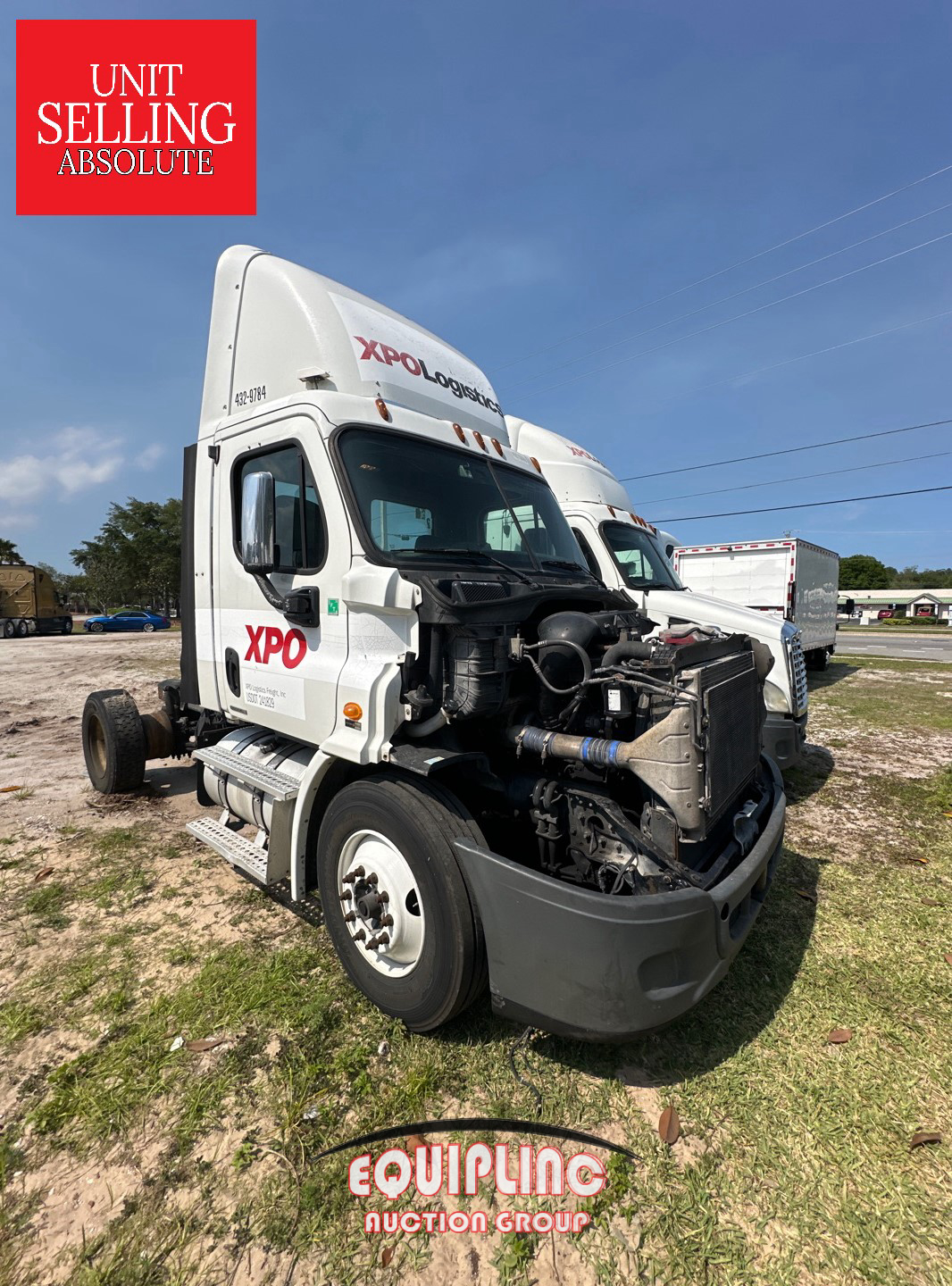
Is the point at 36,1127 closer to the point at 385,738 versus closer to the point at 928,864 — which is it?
the point at 385,738

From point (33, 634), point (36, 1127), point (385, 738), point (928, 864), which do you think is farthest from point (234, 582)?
point (33, 634)

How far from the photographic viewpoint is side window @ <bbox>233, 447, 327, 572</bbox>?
3.26 m

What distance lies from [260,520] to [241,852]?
2.05 meters

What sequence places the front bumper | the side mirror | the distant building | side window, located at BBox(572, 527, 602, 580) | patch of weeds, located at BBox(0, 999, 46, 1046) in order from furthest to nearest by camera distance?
the distant building
side window, located at BBox(572, 527, 602, 580)
the side mirror
patch of weeds, located at BBox(0, 999, 46, 1046)
the front bumper

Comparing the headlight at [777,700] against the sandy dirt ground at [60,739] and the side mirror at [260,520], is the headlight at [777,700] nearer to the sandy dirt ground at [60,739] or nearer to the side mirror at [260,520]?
the side mirror at [260,520]

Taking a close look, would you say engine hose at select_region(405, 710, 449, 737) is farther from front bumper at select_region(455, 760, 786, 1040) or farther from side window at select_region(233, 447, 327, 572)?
side window at select_region(233, 447, 327, 572)

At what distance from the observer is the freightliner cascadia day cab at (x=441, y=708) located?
93.0 inches

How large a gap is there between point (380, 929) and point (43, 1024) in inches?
64.3

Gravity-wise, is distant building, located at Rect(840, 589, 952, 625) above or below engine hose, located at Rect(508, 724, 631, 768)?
above

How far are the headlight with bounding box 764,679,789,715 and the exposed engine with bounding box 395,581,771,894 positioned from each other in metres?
2.91

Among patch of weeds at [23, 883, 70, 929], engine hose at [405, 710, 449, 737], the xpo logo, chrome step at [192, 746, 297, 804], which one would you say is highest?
the xpo logo

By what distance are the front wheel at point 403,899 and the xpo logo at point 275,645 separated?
90 cm

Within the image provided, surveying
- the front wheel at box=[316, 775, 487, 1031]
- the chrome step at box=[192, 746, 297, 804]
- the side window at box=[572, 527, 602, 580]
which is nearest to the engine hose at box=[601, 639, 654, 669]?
the front wheel at box=[316, 775, 487, 1031]

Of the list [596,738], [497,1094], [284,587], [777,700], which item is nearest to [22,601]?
[284,587]
